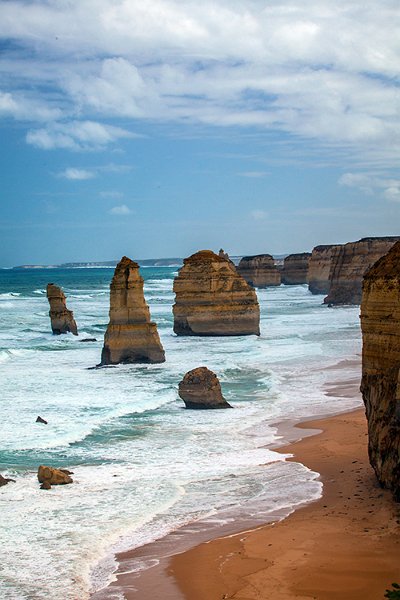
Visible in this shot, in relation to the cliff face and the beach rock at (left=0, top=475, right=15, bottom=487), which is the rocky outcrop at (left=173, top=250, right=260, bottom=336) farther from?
the beach rock at (left=0, top=475, right=15, bottom=487)

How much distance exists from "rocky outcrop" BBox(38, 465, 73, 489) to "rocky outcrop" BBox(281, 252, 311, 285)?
102 metres

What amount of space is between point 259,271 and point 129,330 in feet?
255

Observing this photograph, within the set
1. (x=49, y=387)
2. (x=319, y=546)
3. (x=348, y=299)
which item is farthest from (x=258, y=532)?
(x=348, y=299)

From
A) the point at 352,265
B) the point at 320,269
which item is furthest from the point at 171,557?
the point at 320,269

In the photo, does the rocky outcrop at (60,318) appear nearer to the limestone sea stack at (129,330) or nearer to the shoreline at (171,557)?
the limestone sea stack at (129,330)

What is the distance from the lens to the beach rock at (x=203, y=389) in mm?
24672

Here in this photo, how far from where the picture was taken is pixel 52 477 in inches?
650

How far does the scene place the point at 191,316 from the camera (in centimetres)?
4656

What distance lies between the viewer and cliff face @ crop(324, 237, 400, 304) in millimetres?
68750

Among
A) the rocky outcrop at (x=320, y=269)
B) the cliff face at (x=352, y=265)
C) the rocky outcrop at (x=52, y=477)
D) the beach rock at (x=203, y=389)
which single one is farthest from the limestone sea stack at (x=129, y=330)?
the rocky outcrop at (x=320, y=269)

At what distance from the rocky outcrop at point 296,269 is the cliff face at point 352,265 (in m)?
46.0

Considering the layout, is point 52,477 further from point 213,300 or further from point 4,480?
point 213,300

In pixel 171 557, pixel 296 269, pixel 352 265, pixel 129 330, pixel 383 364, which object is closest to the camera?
pixel 171 557

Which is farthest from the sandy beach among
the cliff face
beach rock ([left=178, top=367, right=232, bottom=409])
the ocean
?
the cliff face
